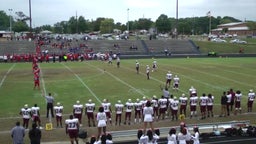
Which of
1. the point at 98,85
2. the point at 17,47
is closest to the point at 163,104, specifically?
the point at 98,85

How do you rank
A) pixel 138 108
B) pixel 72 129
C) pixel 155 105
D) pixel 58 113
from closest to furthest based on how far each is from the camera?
pixel 72 129 < pixel 58 113 < pixel 138 108 < pixel 155 105

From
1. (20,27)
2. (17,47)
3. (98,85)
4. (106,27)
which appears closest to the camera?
(98,85)

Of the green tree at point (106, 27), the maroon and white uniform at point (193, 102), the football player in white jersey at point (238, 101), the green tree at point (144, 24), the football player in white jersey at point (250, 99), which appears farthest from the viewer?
the green tree at point (106, 27)

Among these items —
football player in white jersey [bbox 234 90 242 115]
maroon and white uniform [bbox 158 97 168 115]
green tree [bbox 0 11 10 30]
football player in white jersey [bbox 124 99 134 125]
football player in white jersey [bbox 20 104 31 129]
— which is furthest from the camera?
green tree [bbox 0 11 10 30]

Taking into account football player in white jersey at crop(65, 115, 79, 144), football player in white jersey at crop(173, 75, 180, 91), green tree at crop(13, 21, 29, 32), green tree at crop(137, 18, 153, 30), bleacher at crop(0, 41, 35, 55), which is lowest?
football player in white jersey at crop(65, 115, 79, 144)

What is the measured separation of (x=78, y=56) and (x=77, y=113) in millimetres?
36243

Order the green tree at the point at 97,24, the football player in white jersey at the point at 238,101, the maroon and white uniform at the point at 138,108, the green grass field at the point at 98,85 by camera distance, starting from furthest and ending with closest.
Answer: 1. the green tree at the point at 97,24
2. the green grass field at the point at 98,85
3. the football player in white jersey at the point at 238,101
4. the maroon and white uniform at the point at 138,108

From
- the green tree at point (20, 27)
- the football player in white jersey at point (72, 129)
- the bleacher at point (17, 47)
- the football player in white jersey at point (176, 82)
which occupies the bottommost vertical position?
the football player in white jersey at point (72, 129)

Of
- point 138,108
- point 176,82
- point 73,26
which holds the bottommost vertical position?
point 138,108

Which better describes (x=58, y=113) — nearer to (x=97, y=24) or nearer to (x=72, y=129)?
(x=72, y=129)

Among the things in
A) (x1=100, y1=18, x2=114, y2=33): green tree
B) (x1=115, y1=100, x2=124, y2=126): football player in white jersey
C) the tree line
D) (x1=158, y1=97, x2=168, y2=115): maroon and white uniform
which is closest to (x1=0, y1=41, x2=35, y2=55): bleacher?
(x1=115, y1=100, x2=124, y2=126): football player in white jersey

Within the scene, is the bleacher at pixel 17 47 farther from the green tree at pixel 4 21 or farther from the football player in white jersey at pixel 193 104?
the green tree at pixel 4 21

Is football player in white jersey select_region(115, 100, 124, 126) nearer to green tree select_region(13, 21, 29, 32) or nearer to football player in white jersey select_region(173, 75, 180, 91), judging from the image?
football player in white jersey select_region(173, 75, 180, 91)

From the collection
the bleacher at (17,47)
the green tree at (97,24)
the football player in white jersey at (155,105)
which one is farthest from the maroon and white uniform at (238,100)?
the green tree at (97,24)
